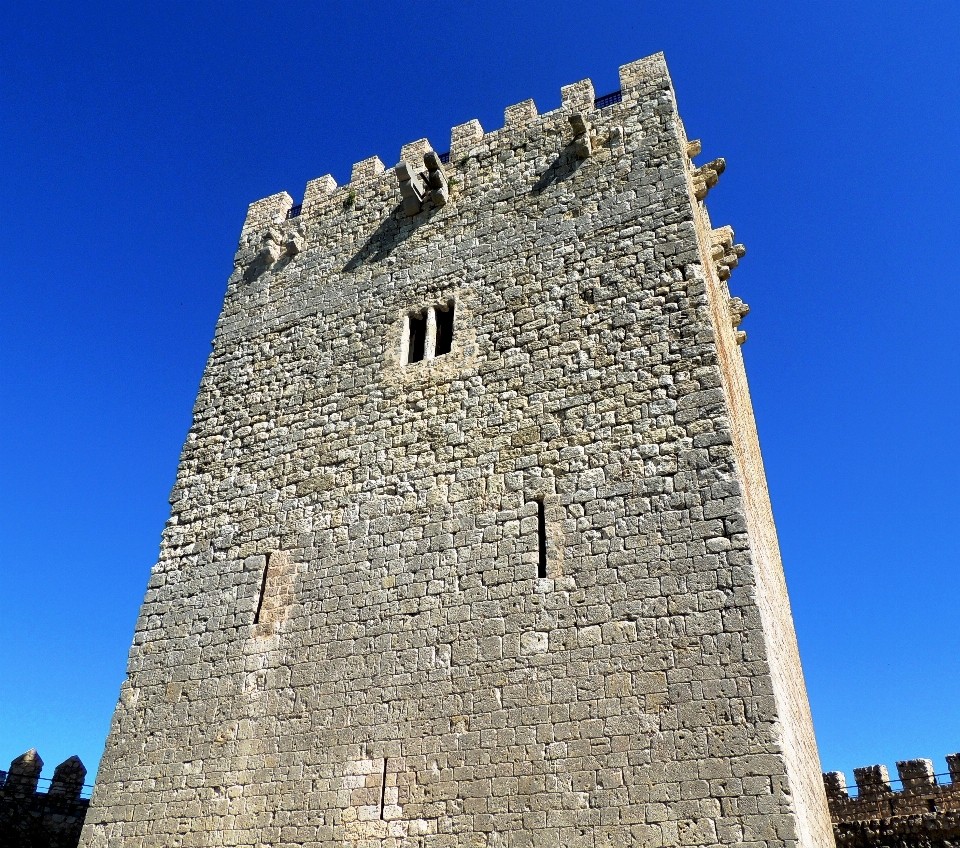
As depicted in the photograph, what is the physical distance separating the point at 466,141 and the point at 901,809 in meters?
11.0

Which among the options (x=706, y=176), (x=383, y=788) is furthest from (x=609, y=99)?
(x=383, y=788)

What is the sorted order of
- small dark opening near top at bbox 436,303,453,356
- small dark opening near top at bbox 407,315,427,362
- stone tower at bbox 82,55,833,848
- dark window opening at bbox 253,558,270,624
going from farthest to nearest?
small dark opening near top at bbox 407,315,427,362
small dark opening near top at bbox 436,303,453,356
dark window opening at bbox 253,558,270,624
stone tower at bbox 82,55,833,848

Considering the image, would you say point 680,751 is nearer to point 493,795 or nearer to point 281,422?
point 493,795

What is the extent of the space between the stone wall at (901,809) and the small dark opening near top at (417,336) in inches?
359

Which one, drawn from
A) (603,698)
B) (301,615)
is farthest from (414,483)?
(603,698)

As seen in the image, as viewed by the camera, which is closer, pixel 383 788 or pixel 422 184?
pixel 383 788

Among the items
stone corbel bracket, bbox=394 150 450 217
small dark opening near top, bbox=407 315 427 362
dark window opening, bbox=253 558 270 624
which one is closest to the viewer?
dark window opening, bbox=253 558 270 624

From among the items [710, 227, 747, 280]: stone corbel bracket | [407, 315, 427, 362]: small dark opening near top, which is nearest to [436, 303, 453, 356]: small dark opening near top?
[407, 315, 427, 362]: small dark opening near top

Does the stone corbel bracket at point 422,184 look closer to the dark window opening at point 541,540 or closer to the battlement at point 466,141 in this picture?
the battlement at point 466,141

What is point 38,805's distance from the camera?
1173cm

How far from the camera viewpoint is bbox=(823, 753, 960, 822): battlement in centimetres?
1128

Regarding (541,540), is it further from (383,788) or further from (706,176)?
(706,176)

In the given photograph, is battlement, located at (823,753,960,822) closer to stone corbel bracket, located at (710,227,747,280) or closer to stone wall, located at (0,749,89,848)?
stone corbel bracket, located at (710,227,747,280)

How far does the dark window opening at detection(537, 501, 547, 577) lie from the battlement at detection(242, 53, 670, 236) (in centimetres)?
485
